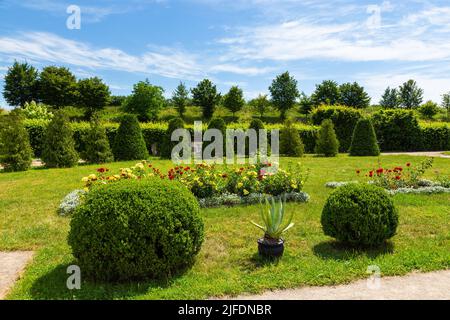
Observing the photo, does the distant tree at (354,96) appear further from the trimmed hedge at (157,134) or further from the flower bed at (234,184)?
the flower bed at (234,184)

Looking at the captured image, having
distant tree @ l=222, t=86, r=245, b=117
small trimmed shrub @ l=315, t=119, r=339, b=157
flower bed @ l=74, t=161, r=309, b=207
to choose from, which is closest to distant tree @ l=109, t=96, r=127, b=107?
distant tree @ l=222, t=86, r=245, b=117

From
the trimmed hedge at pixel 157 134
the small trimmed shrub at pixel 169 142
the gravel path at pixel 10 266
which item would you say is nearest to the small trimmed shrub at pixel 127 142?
the small trimmed shrub at pixel 169 142

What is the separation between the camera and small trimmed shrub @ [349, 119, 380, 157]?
803 inches

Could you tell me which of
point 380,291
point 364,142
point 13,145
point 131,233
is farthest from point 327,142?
point 131,233

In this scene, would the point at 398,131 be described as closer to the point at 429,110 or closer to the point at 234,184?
the point at 234,184

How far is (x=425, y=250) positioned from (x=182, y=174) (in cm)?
532

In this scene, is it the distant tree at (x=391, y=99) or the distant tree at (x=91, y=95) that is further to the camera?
the distant tree at (x=391, y=99)

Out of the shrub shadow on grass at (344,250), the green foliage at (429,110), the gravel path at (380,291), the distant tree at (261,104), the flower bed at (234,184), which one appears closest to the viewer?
the gravel path at (380,291)

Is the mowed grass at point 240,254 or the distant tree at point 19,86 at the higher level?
the distant tree at point 19,86

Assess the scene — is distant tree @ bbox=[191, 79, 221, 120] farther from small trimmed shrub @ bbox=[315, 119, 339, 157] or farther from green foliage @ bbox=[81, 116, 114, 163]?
green foliage @ bbox=[81, 116, 114, 163]

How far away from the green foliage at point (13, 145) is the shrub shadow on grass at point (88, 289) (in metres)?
10.9

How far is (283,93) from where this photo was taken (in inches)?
2045

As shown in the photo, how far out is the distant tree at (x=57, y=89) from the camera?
149 feet
